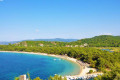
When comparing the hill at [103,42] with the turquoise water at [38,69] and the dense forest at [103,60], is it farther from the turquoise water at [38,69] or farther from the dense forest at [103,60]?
the turquoise water at [38,69]

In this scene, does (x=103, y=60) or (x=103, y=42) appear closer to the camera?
(x=103, y=60)

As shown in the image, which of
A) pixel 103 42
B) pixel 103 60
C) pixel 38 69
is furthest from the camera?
pixel 103 42

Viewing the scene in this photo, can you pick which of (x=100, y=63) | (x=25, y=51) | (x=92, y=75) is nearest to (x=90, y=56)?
(x=100, y=63)

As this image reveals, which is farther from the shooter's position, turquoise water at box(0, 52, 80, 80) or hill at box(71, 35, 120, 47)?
hill at box(71, 35, 120, 47)

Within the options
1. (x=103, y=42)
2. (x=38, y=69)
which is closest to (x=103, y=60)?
(x=38, y=69)

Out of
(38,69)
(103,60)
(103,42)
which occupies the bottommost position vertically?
(38,69)

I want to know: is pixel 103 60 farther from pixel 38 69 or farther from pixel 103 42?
pixel 103 42

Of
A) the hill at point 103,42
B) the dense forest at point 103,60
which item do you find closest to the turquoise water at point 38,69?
the dense forest at point 103,60

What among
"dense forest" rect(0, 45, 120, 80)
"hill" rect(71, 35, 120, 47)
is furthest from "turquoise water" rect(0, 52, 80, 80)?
"hill" rect(71, 35, 120, 47)

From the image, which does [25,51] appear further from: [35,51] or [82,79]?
[82,79]

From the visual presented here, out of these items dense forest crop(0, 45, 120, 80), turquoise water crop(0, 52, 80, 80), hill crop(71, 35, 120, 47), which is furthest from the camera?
hill crop(71, 35, 120, 47)

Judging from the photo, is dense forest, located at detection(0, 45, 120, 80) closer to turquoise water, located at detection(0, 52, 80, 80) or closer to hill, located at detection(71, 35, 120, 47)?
turquoise water, located at detection(0, 52, 80, 80)
